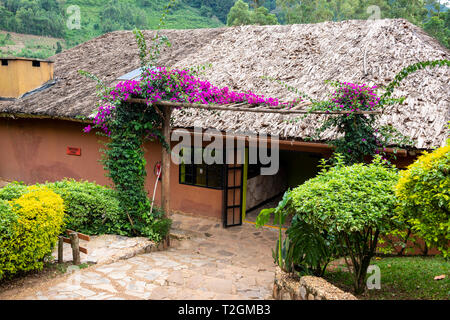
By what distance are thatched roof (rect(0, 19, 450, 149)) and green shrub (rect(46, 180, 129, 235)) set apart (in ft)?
8.02

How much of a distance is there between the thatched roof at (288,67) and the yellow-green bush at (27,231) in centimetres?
350

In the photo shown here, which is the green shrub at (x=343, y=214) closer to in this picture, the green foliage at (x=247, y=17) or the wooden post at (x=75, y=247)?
the wooden post at (x=75, y=247)

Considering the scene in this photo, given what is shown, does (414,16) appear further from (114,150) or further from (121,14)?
(114,150)

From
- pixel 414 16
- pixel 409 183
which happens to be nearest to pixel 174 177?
pixel 409 183

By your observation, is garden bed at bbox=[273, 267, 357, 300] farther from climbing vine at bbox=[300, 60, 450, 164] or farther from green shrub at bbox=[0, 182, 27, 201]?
green shrub at bbox=[0, 182, 27, 201]

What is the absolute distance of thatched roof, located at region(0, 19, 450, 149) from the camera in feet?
23.5

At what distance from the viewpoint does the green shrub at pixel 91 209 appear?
6.25 metres

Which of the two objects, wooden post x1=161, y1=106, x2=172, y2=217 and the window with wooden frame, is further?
the window with wooden frame

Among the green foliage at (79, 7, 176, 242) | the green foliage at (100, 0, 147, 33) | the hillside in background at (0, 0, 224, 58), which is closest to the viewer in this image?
the green foliage at (79, 7, 176, 242)

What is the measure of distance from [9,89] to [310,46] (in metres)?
8.65

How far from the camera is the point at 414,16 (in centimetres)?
2628

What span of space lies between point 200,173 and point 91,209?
3.35 metres

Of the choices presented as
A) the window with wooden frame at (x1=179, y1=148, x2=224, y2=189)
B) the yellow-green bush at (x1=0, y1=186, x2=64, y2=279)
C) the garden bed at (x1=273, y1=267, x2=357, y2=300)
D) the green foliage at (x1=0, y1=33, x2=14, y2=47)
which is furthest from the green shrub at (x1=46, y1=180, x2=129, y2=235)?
the green foliage at (x1=0, y1=33, x2=14, y2=47)
